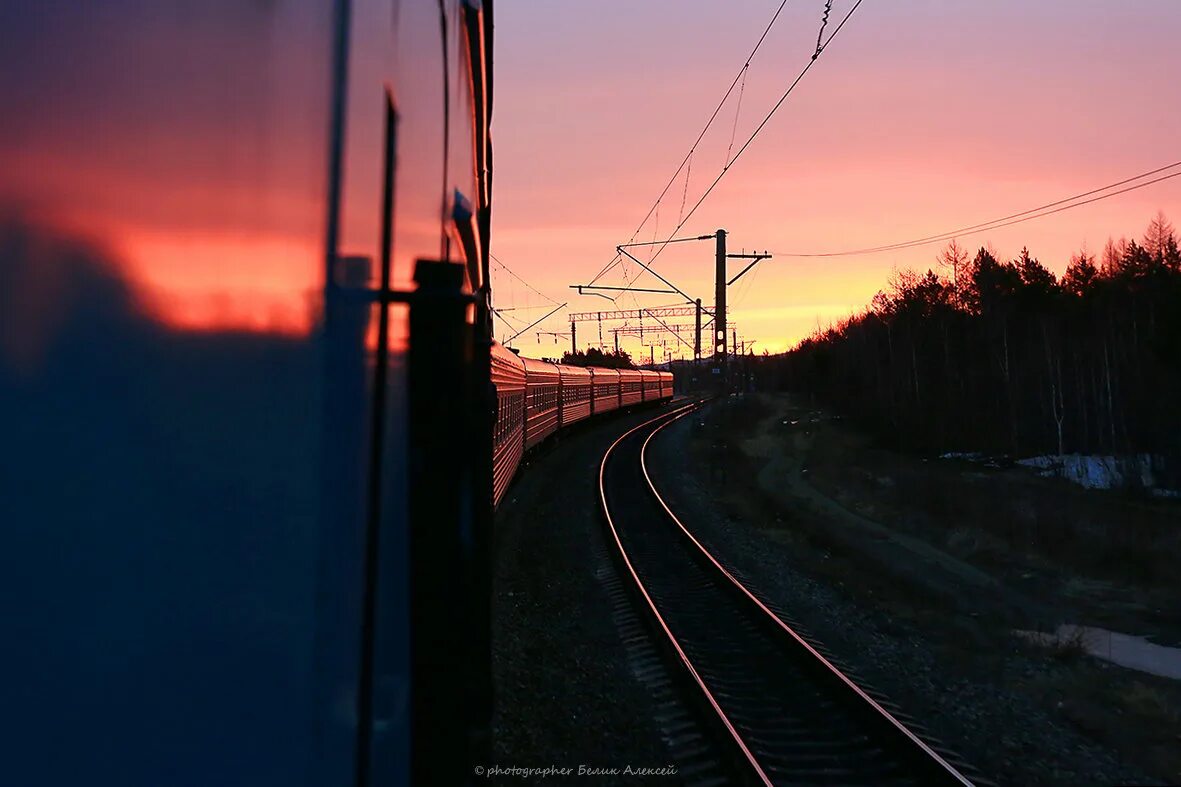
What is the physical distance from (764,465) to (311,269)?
1115 inches

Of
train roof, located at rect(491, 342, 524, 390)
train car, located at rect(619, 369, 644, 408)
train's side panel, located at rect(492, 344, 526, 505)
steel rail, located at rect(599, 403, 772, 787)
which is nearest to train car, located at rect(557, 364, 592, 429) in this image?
train roof, located at rect(491, 342, 524, 390)

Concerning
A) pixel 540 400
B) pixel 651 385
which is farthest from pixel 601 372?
pixel 651 385

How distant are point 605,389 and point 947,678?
32.5 m

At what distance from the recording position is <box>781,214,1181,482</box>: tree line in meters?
40.8

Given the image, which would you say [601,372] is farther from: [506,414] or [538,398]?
[506,414]

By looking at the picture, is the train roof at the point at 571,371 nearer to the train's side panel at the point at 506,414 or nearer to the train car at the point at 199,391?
the train's side panel at the point at 506,414

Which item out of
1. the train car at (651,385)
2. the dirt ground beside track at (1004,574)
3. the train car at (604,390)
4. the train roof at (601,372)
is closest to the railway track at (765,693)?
the dirt ground beside track at (1004,574)

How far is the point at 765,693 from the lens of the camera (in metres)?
6.84

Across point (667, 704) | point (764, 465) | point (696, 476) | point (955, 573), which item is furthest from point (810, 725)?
point (764, 465)

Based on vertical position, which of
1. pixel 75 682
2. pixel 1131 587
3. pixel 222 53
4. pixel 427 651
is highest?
pixel 222 53

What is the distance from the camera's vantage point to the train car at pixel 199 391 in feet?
2.52

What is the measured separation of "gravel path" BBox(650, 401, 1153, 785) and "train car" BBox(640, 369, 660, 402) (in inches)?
1606

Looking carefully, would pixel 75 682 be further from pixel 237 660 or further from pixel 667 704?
pixel 667 704

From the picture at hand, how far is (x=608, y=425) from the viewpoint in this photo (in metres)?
41.4
